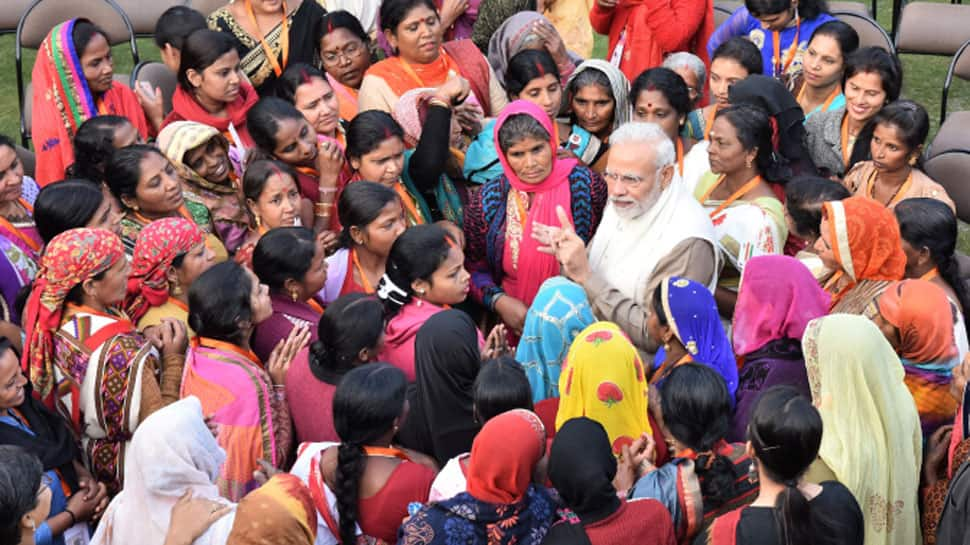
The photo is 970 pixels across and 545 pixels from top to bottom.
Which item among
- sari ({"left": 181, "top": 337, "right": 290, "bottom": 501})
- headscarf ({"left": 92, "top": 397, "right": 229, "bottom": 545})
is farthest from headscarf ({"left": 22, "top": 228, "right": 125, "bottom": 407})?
Result: headscarf ({"left": 92, "top": 397, "right": 229, "bottom": 545})

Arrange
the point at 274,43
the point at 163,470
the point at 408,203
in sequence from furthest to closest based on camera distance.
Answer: the point at 274,43, the point at 408,203, the point at 163,470

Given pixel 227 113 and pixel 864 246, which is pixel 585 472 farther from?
pixel 227 113

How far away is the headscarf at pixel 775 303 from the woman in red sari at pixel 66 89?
10.2 feet

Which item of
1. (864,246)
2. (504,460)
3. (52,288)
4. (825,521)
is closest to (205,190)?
(52,288)

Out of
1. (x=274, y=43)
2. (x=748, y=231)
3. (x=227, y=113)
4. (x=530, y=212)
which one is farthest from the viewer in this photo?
(x=274, y=43)

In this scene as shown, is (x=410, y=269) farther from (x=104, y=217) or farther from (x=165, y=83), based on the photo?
(x=165, y=83)

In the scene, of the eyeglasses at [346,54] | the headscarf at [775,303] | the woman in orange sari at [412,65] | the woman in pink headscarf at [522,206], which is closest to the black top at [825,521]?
the headscarf at [775,303]

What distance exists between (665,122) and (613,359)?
79.2 inches

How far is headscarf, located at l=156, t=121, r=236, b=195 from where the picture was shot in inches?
178

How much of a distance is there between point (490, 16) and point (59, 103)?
2.30 m

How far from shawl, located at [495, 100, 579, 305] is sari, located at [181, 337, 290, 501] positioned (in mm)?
1350

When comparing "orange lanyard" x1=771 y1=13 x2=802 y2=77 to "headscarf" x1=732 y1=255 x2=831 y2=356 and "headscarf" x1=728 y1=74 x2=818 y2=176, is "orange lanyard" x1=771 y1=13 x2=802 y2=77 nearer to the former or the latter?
"headscarf" x1=728 y1=74 x2=818 y2=176

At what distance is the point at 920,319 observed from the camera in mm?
3473

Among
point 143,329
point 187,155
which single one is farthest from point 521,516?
point 187,155
